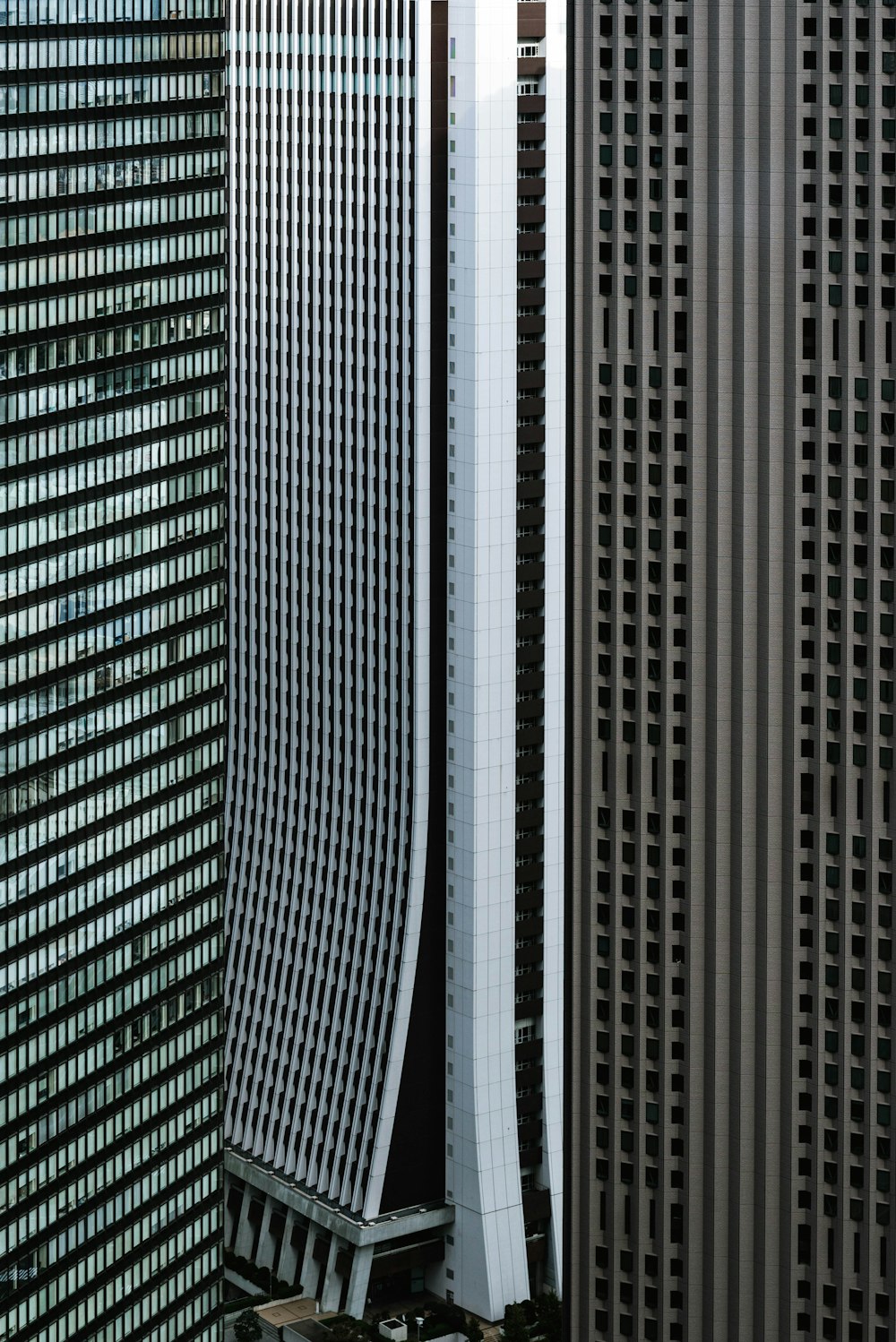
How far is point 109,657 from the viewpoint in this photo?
17438 centimetres

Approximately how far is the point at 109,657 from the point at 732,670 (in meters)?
37.9

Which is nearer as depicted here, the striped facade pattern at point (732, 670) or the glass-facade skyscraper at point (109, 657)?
the glass-facade skyscraper at point (109, 657)

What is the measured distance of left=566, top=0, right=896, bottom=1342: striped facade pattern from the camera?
571 feet

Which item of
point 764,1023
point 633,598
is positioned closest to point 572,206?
point 633,598

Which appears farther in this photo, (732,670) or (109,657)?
(732,670)

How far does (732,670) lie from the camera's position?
179000mm

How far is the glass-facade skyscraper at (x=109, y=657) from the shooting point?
164250 mm

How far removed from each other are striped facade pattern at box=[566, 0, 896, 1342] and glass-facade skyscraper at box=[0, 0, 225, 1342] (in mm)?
23839

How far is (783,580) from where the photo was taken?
17862 centimetres

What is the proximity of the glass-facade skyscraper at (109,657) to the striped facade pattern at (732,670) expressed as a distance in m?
23.8

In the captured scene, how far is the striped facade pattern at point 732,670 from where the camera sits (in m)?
174

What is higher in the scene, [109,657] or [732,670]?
[109,657]

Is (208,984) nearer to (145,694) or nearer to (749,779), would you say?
(145,694)

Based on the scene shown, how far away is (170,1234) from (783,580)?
5729 cm
